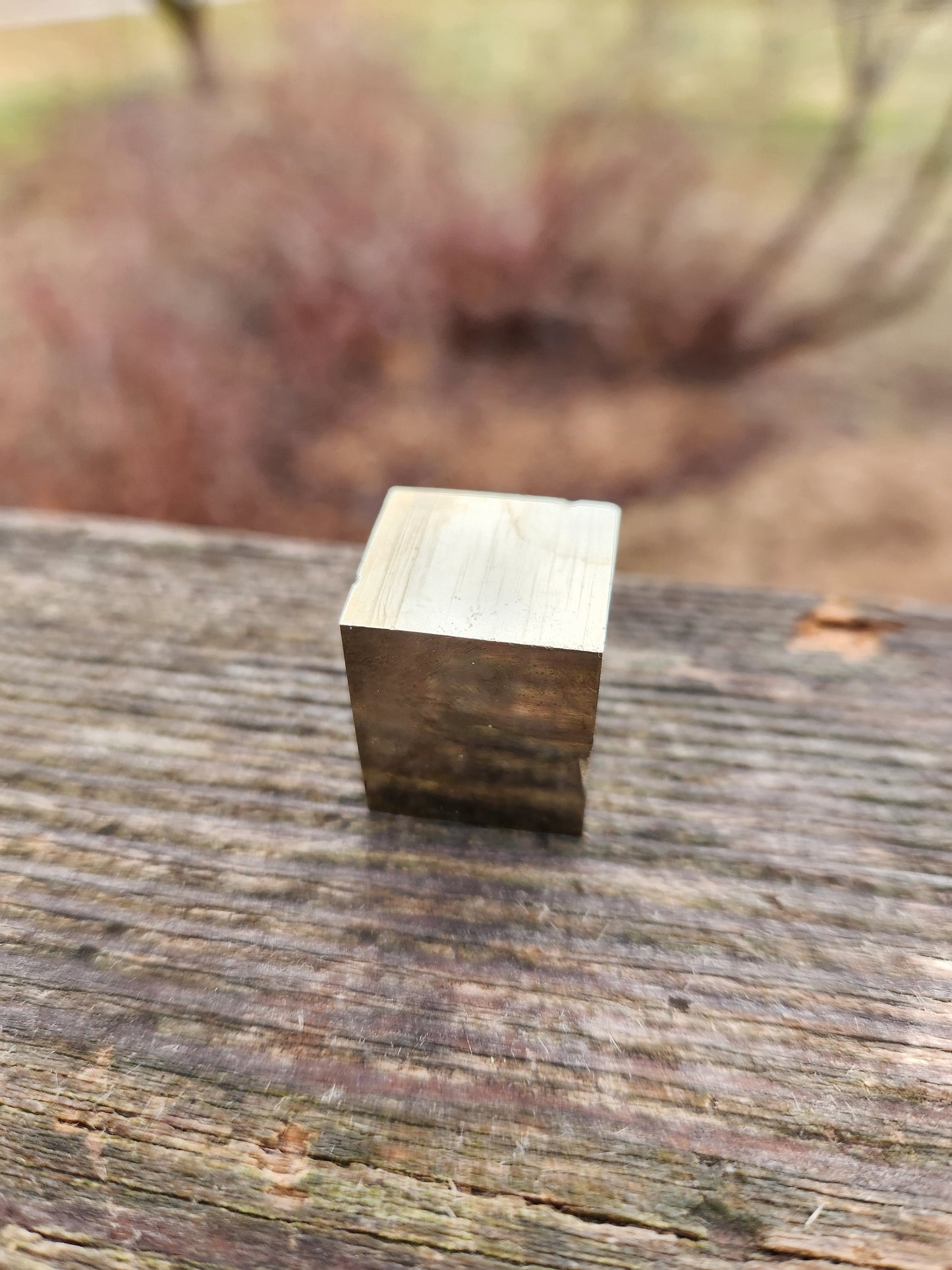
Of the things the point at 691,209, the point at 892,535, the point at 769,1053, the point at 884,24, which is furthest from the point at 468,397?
the point at 769,1053


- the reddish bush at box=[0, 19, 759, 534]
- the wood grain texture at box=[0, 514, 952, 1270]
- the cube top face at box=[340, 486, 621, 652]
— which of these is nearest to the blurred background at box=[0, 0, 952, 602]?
the reddish bush at box=[0, 19, 759, 534]

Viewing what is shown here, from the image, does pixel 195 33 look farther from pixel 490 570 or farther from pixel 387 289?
pixel 490 570

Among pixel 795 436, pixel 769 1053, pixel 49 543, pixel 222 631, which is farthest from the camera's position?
pixel 795 436

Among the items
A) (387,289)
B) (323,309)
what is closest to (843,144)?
(387,289)

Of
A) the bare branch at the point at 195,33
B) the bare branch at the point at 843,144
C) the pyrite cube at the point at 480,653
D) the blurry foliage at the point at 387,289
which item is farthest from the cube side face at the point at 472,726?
the bare branch at the point at 195,33

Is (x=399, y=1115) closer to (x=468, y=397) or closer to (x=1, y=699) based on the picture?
(x=1, y=699)

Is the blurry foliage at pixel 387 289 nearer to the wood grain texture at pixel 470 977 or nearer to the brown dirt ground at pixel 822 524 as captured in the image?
the brown dirt ground at pixel 822 524

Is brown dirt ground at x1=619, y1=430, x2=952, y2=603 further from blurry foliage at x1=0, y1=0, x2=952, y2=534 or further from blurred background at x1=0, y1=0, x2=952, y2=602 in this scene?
blurry foliage at x1=0, y1=0, x2=952, y2=534

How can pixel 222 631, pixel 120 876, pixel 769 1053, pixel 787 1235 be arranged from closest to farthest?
pixel 787 1235 → pixel 769 1053 → pixel 120 876 → pixel 222 631
